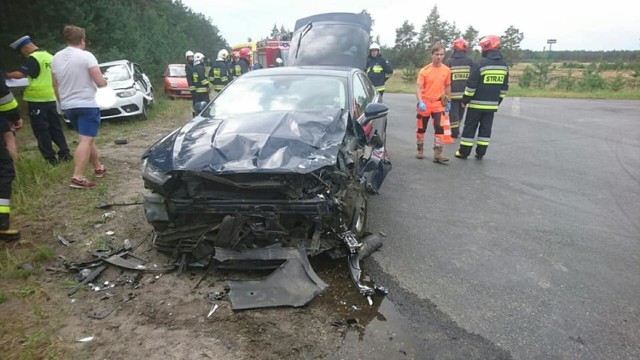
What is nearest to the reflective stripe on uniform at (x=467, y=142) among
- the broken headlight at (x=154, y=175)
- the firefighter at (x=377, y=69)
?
the firefighter at (x=377, y=69)

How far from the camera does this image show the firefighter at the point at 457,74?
25.9ft

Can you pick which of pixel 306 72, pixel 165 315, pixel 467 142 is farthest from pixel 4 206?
pixel 467 142

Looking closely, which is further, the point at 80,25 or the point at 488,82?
the point at 80,25

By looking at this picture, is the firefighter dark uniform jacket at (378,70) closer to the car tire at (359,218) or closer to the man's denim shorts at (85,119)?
the man's denim shorts at (85,119)

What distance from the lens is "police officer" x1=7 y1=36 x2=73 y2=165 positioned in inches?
214

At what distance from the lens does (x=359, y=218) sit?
355 centimetres

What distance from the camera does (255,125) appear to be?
11.7ft

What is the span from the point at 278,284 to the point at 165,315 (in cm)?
77

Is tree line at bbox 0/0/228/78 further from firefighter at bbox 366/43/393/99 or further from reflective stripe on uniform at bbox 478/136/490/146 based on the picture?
reflective stripe on uniform at bbox 478/136/490/146

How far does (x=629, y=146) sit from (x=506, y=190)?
404 cm

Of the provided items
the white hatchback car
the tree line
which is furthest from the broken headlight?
the tree line

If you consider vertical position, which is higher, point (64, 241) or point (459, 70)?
point (459, 70)

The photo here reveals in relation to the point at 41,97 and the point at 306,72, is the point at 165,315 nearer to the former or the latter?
the point at 306,72

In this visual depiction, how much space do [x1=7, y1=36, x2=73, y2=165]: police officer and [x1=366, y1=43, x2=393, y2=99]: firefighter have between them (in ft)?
22.1
